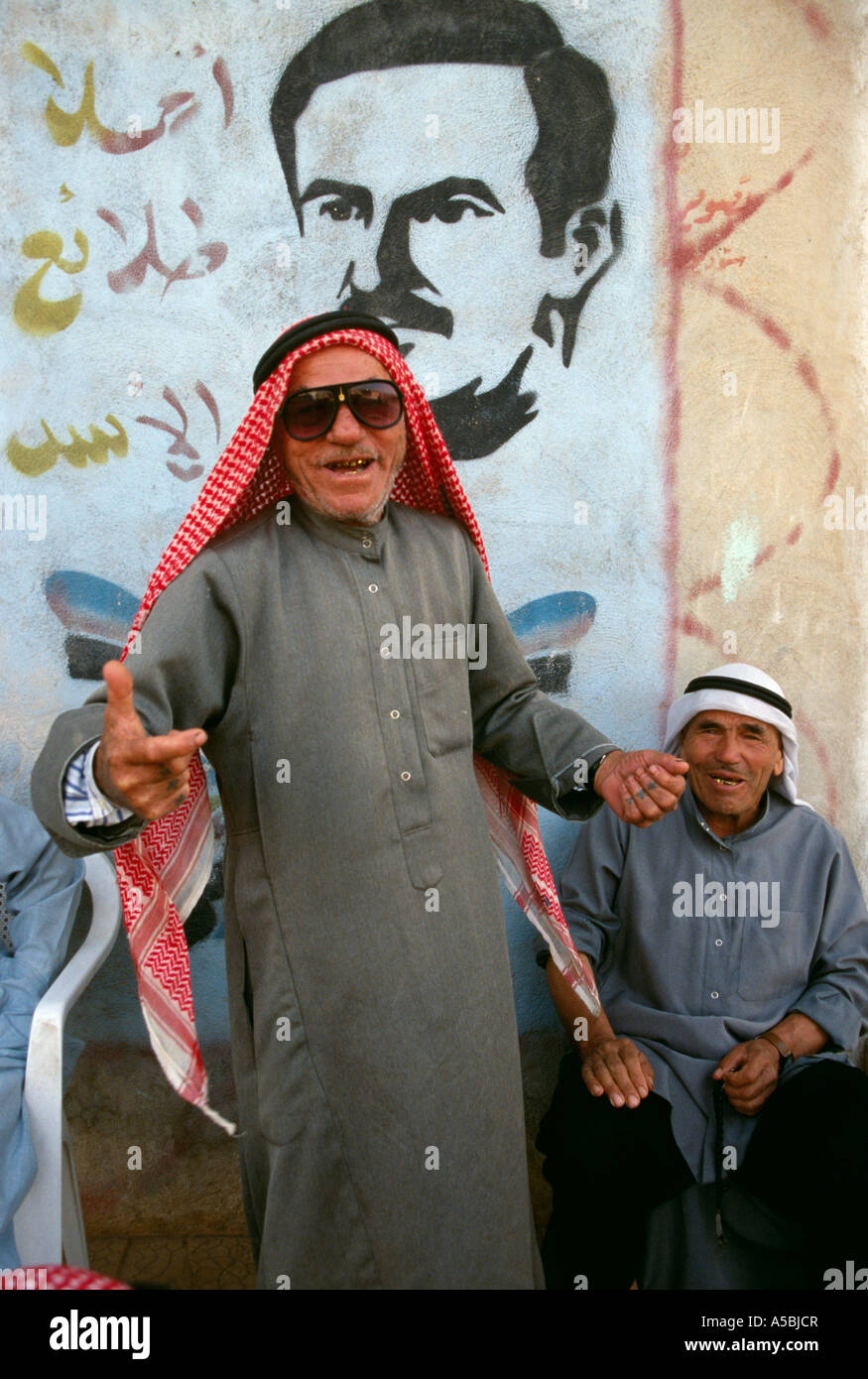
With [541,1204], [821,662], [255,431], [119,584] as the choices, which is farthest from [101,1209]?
[821,662]

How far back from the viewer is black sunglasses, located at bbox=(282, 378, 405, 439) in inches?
77.6

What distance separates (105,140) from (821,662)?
8.12ft

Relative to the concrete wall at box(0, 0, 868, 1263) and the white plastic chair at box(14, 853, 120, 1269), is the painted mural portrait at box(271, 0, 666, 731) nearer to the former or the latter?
the concrete wall at box(0, 0, 868, 1263)

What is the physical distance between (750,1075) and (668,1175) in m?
0.29

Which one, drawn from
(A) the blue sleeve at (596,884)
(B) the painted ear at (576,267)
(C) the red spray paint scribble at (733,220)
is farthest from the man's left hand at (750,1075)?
(C) the red spray paint scribble at (733,220)

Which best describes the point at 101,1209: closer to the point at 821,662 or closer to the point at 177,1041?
the point at 177,1041

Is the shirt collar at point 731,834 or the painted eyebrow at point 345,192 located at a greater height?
the painted eyebrow at point 345,192

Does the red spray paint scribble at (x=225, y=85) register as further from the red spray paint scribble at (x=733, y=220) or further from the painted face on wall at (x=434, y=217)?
the red spray paint scribble at (x=733, y=220)

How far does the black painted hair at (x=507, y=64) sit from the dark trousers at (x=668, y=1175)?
7.47ft

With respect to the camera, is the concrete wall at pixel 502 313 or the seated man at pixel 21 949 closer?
the seated man at pixel 21 949

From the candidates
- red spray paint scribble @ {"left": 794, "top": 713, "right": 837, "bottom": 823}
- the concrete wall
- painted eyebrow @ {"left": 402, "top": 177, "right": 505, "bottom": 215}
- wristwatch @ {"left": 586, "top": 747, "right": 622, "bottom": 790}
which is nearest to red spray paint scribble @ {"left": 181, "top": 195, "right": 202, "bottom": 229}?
the concrete wall

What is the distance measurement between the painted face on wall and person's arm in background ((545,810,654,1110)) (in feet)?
3.82

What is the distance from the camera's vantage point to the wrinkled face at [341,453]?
199 centimetres
